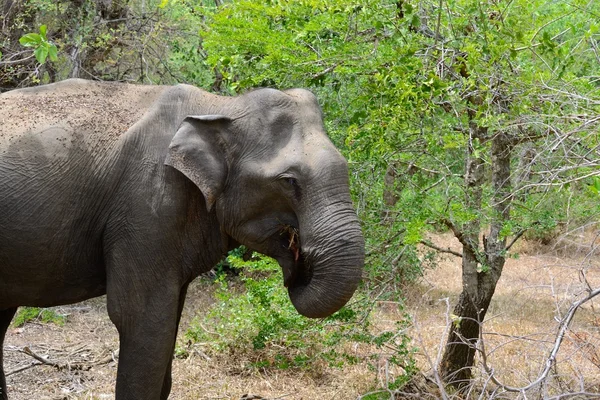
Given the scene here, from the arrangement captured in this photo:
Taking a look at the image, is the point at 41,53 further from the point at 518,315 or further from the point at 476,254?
the point at 518,315

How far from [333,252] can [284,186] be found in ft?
1.67

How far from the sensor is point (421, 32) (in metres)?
7.18

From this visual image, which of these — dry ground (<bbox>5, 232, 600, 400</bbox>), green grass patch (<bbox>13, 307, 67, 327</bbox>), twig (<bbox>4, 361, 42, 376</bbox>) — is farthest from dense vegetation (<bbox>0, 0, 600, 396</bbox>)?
green grass patch (<bbox>13, 307, 67, 327</bbox>)

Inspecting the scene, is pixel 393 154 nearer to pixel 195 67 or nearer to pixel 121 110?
pixel 121 110

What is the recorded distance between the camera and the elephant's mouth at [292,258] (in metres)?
4.95

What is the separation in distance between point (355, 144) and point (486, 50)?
4.47 ft

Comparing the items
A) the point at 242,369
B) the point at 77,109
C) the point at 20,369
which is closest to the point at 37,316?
the point at 20,369

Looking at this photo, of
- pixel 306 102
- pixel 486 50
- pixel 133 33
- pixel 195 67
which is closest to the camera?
pixel 306 102

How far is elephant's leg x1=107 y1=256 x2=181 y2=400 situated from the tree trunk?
278 cm

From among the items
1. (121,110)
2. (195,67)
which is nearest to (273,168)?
(121,110)

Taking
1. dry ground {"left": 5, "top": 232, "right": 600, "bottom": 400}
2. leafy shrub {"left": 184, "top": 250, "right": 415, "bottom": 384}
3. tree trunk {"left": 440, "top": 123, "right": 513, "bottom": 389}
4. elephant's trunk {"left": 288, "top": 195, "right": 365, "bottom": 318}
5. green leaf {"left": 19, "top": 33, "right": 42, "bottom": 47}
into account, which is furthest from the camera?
tree trunk {"left": 440, "top": 123, "right": 513, "bottom": 389}

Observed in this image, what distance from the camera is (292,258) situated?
499cm

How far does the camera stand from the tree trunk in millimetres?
6980

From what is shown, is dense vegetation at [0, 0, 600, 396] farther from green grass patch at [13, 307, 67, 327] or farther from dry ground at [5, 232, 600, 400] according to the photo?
green grass patch at [13, 307, 67, 327]
